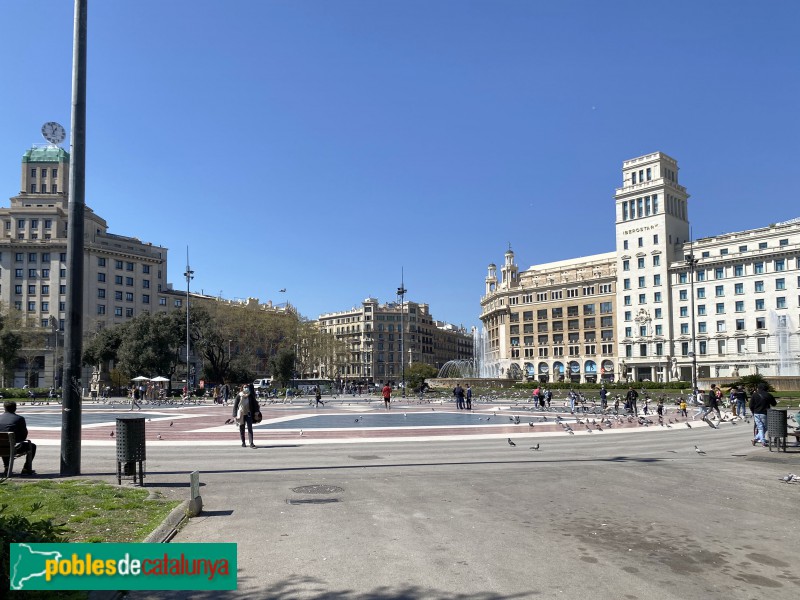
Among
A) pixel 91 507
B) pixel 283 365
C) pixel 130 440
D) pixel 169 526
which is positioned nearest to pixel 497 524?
pixel 169 526

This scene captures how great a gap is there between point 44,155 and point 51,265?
21.3m

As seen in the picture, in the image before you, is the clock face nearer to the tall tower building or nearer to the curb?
the curb

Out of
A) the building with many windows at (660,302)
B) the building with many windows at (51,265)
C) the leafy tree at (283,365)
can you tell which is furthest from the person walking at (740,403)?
the building with many windows at (51,265)

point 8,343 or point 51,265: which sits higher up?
A: point 51,265

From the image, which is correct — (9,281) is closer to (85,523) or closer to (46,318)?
(46,318)

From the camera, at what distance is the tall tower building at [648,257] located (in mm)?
101263

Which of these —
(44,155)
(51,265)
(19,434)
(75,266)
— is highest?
(44,155)

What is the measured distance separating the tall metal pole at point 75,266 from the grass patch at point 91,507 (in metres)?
1.22

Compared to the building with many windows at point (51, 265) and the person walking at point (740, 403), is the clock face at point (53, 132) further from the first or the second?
the building with many windows at point (51, 265)

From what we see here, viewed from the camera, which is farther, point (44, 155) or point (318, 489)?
point (44, 155)

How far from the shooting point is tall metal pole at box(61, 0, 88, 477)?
11914mm

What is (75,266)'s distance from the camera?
1213 cm

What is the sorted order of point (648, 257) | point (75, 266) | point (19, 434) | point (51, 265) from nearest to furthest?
point (19, 434) < point (75, 266) < point (51, 265) < point (648, 257)

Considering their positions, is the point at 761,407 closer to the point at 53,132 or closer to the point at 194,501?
the point at 194,501
